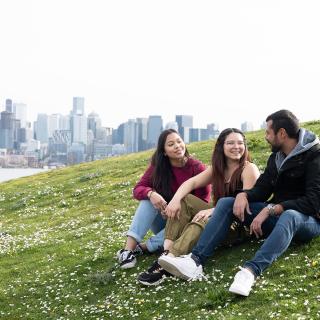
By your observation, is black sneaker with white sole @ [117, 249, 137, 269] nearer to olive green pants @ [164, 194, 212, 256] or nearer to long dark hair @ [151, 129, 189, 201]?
olive green pants @ [164, 194, 212, 256]

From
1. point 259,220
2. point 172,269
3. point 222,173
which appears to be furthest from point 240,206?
point 172,269

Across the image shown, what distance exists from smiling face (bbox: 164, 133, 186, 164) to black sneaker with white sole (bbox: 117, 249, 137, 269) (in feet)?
7.95

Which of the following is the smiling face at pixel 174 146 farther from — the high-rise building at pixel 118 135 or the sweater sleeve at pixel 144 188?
the high-rise building at pixel 118 135

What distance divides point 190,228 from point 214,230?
68 cm

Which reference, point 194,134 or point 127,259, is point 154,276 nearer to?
point 127,259

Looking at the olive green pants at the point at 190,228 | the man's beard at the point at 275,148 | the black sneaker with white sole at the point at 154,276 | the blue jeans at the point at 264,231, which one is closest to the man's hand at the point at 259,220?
the blue jeans at the point at 264,231

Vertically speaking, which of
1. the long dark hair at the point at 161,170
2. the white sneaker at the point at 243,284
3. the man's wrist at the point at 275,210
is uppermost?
the long dark hair at the point at 161,170

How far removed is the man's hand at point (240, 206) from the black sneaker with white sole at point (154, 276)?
5.79 ft

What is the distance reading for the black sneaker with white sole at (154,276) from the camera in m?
9.70

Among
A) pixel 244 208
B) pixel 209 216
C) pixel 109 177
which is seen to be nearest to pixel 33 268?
pixel 209 216

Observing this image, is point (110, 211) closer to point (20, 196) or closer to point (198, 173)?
point (198, 173)

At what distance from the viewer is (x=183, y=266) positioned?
9398 mm

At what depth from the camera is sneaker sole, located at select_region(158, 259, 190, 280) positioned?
941cm

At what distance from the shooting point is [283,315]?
746 centimetres
